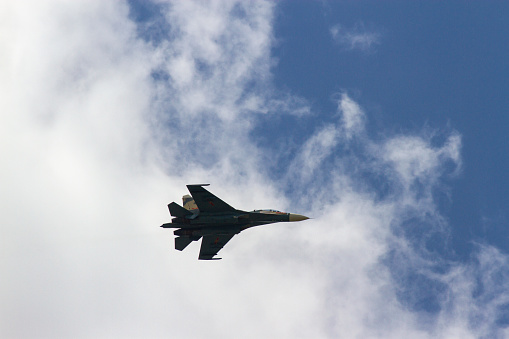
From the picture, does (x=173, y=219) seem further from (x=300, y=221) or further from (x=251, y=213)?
(x=300, y=221)

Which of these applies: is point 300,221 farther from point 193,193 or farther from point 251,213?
point 193,193

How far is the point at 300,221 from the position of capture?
114m

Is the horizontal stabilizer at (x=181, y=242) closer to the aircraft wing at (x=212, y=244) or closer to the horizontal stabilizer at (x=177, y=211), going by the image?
the aircraft wing at (x=212, y=244)

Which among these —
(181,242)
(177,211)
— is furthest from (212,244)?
(177,211)

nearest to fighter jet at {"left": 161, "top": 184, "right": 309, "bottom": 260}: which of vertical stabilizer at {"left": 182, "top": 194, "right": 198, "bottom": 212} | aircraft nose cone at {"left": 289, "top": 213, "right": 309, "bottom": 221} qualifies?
aircraft nose cone at {"left": 289, "top": 213, "right": 309, "bottom": 221}

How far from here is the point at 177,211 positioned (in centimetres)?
11056

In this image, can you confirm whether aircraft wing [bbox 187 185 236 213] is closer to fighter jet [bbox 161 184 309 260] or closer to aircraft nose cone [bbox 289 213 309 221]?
fighter jet [bbox 161 184 309 260]

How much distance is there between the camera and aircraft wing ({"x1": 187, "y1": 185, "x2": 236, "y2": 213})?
11031 cm

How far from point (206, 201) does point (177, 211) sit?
16.4 ft

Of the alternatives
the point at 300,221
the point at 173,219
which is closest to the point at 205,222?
the point at 173,219

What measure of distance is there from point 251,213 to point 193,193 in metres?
10.4

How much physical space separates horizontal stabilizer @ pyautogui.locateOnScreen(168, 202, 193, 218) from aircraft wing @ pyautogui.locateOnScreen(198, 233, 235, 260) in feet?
24.8

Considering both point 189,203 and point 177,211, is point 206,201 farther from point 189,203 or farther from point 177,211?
point 189,203

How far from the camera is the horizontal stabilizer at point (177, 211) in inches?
4336
